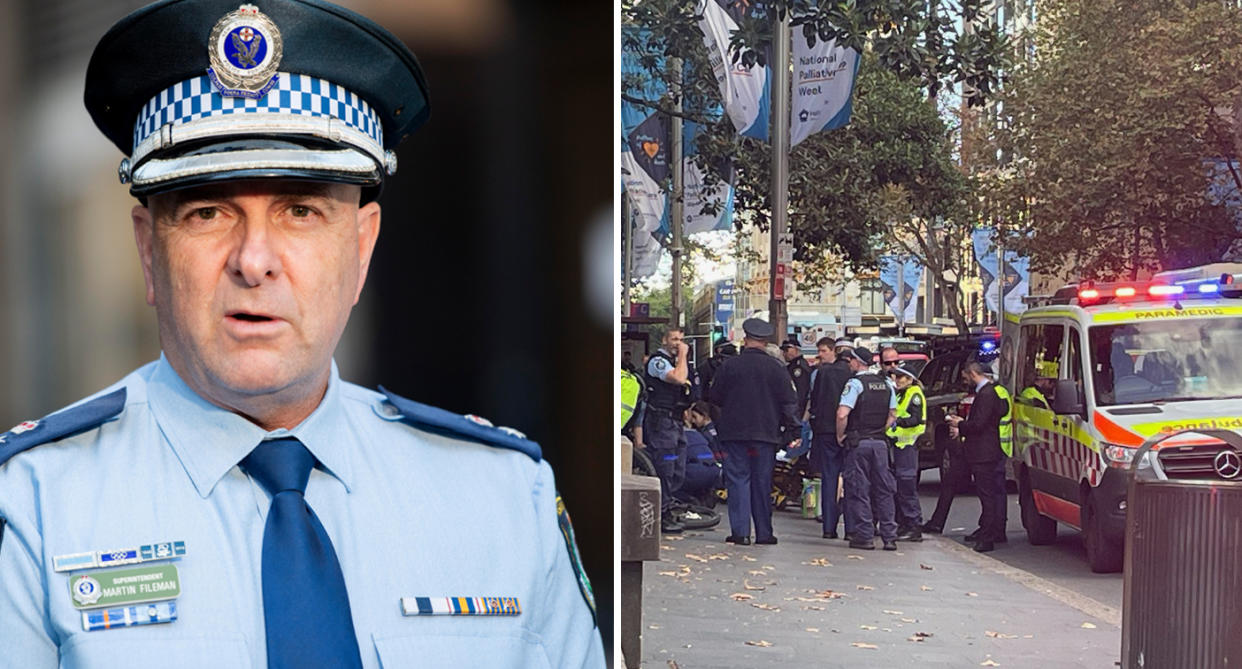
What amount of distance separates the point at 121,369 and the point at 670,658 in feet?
8.48

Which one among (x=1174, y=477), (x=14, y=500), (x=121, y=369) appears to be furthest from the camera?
(x=1174, y=477)

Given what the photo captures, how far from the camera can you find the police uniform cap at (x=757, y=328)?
188 inches

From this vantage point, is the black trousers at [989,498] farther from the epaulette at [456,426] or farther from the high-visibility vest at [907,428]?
the epaulette at [456,426]

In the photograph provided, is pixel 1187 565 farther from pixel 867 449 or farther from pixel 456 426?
pixel 456 426

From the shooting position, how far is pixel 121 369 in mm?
2875

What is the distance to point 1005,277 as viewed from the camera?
4.77 meters

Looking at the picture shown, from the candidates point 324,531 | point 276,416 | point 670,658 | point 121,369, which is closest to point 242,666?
point 324,531

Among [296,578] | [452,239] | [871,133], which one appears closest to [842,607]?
[871,133]

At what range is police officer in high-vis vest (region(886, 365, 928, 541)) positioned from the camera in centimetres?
474

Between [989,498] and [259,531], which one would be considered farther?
[989,498]

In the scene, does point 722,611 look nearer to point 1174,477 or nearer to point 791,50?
point 1174,477

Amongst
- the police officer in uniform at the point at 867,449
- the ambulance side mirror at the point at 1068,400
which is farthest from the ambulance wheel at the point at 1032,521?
the police officer in uniform at the point at 867,449

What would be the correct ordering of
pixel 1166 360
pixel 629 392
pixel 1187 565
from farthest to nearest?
pixel 1166 360, pixel 629 392, pixel 1187 565

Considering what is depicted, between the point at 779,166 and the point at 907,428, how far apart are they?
116 cm
